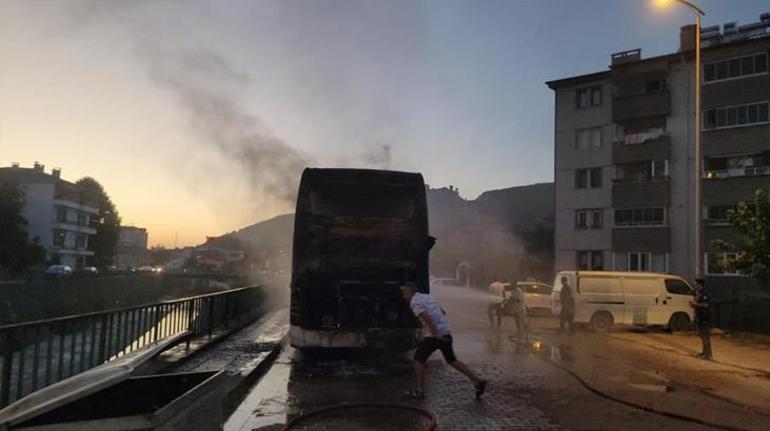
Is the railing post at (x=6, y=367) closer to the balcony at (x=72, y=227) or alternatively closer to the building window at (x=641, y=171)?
the building window at (x=641, y=171)

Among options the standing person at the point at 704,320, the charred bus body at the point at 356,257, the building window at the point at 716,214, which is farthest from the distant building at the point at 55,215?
the standing person at the point at 704,320

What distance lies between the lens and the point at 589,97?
131ft

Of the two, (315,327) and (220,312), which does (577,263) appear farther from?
(315,327)

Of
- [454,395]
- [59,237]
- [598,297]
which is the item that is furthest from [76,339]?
[59,237]

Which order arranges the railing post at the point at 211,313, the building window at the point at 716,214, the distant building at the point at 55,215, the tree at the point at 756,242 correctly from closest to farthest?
the railing post at the point at 211,313
the tree at the point at 756,242
the building window at the point at 716,214
the distant building at the point at 55,215

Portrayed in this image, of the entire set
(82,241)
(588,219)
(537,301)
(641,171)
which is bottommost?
(537,301)

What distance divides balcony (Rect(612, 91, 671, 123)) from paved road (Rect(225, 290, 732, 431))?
28.5m

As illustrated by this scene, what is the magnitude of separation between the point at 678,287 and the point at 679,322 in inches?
44.7

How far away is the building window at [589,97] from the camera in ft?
130

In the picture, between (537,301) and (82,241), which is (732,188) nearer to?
(537,301)

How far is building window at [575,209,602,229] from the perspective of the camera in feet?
126

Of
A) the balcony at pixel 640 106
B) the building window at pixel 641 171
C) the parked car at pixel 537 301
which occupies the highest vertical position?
the balcony at pixel 640 106

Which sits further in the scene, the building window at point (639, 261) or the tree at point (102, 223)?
the tree at point (102, 223)

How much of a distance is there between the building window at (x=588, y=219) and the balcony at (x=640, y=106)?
19.4 ft
